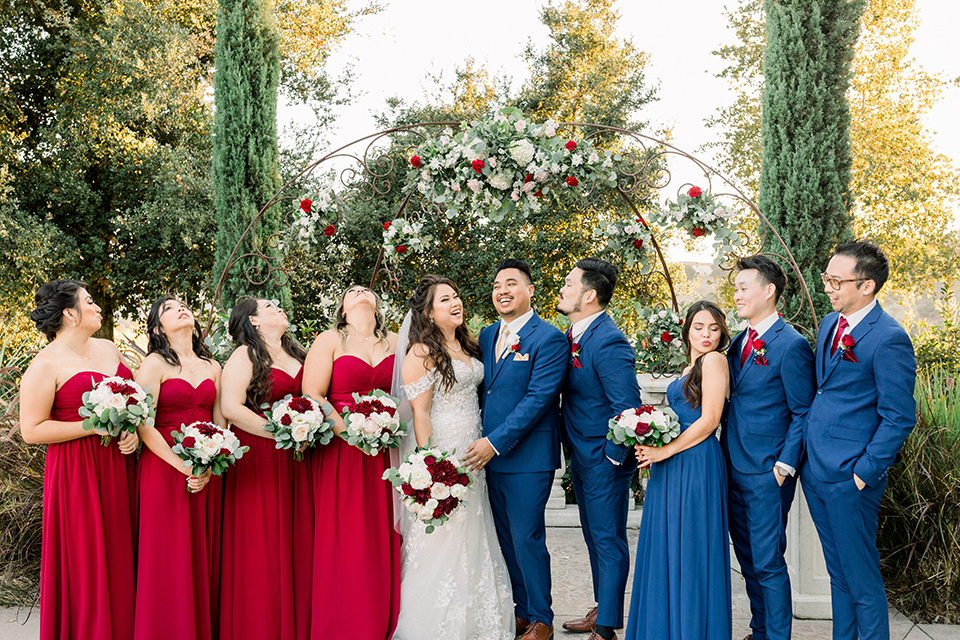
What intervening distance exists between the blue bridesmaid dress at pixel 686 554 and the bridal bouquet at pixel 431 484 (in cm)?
106

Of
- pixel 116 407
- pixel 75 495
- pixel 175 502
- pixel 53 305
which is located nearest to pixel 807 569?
pixel 175 502

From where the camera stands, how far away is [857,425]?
131 inches

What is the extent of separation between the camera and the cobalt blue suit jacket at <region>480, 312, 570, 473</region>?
13.3ft

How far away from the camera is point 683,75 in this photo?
18.7 m

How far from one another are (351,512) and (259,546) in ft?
1.82

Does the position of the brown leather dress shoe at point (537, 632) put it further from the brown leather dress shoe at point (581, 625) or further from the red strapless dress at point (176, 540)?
the red strapless dress at point (176, 540)

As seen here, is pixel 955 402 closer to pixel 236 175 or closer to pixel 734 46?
pixel 236 175

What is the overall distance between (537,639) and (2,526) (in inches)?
164

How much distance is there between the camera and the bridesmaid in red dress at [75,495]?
3.62m

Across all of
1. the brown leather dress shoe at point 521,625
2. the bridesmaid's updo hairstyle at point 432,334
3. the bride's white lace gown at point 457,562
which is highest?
the bridesmaid's updo hairstyle at point 432,334

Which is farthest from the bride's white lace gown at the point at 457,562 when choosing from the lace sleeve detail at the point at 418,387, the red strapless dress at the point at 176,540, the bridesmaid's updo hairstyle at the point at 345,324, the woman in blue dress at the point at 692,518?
the red strapless dress at the point at 176,540

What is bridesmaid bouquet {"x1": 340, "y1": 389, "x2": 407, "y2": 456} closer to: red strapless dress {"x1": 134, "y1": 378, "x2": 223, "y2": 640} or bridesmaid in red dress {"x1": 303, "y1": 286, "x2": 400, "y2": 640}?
bridesmaid in red dress {"x1": 303, "y1": 286, "x2": 400, "y2": 640}

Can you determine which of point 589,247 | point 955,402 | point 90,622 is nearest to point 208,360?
point 90,622

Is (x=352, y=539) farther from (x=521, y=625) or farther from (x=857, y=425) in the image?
(x=857, y=425)
